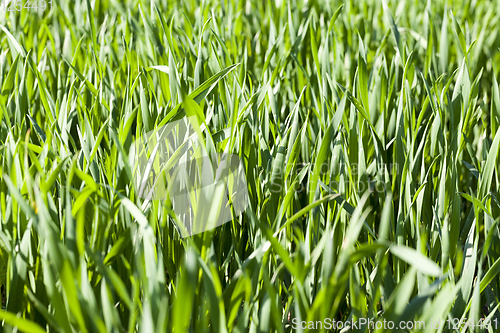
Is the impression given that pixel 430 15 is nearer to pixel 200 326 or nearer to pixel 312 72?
pixel 312 72

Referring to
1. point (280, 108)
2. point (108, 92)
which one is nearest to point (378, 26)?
point (280, 108)

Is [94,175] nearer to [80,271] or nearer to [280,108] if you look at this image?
[80,271]

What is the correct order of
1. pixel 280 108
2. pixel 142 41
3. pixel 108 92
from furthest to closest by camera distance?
1. pixel 142 41
2. pixel 280 108
3. pixel 108 92

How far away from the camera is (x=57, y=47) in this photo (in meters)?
1.29

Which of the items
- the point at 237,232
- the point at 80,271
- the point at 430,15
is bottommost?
the point at 237,232

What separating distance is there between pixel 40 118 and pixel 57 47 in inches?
18.1

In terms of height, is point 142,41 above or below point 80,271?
above

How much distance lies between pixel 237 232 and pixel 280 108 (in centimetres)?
48

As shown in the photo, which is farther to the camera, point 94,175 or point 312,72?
point 312,72

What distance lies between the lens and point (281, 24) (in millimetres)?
1298

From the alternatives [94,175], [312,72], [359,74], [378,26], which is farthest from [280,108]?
[378,26]

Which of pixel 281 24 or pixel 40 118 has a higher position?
pixel 281 24

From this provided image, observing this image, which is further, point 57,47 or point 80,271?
point 57,47

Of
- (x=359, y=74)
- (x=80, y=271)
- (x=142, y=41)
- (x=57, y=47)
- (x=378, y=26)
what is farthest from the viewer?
(x=378, y=26)
